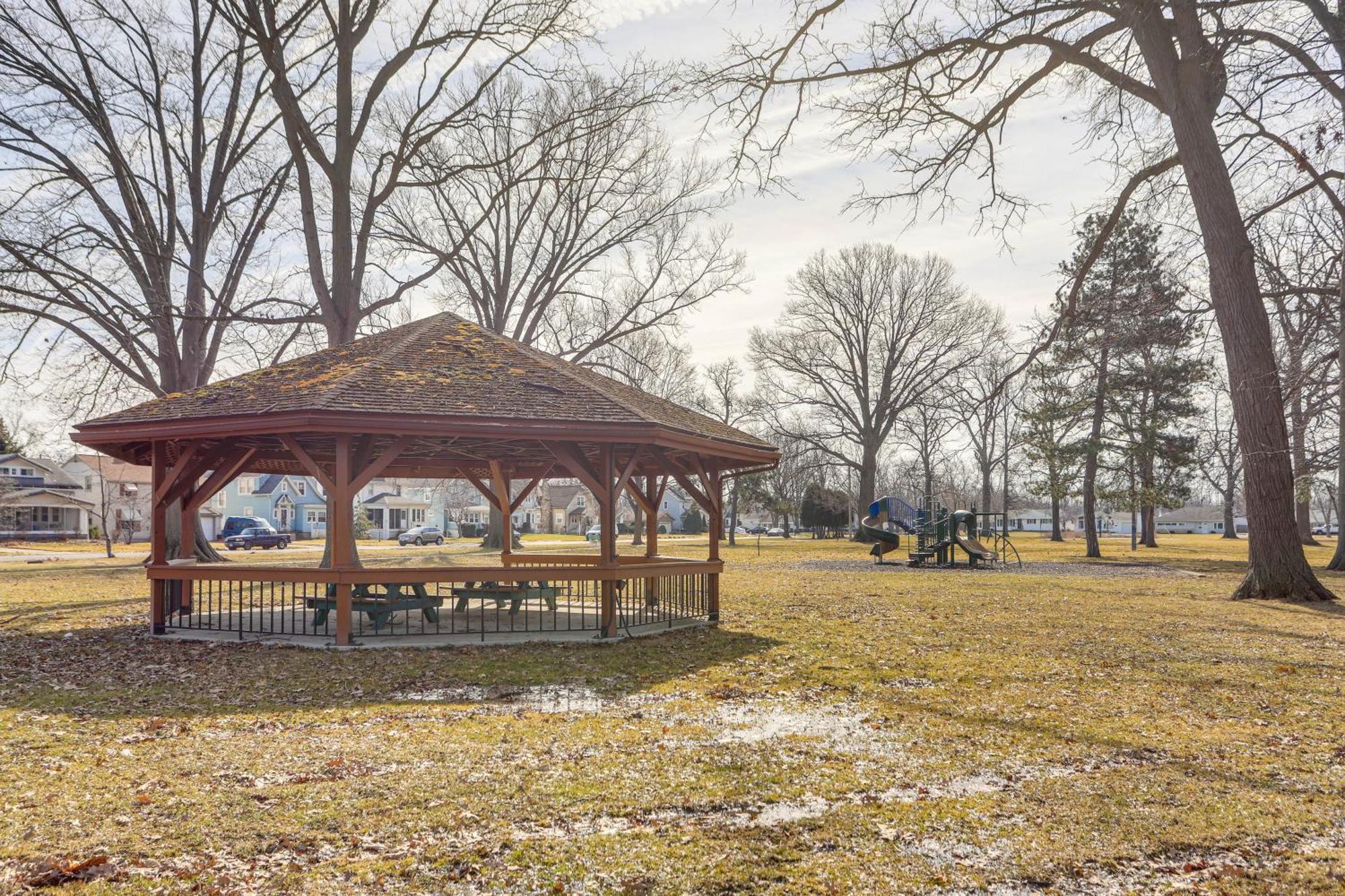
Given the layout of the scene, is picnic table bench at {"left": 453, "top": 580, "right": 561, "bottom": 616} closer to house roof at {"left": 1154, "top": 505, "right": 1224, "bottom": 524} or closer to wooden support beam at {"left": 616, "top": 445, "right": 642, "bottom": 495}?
wooden support beam at {"left": 616, "top": 445, "right": 642, "bottom": 495}

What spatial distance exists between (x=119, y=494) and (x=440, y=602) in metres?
51.1

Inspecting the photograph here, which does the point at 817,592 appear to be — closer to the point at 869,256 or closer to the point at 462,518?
the point at 869,256

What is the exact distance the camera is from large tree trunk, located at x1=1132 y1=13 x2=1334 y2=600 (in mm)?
15250

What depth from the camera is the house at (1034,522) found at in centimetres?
11491

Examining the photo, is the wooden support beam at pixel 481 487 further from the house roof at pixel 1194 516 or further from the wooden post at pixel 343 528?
the house roof at pixel 1194 516

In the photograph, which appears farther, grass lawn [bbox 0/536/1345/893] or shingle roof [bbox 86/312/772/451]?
shingle roof [bbox 86/312/772/451]

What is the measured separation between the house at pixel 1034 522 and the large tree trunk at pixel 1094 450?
268ft

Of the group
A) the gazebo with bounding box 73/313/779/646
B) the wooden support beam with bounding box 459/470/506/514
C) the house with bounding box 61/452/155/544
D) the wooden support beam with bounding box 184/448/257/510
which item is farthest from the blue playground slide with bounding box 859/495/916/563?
the house with bounding box 61/452/155/544

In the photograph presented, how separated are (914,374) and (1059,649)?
119ft

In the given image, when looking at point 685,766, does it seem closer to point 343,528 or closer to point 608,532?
point 608,532

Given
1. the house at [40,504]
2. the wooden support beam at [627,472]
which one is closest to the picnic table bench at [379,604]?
the wooden support beam at [627,472]

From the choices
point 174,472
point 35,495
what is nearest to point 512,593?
point 174,472

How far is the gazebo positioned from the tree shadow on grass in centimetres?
86

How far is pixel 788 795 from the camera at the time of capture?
16.7ft
